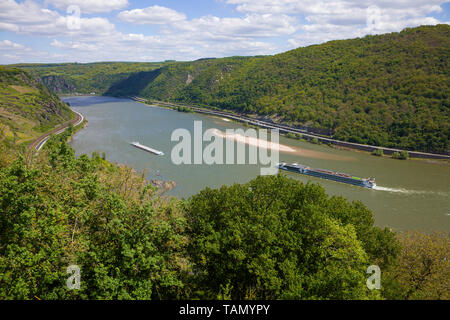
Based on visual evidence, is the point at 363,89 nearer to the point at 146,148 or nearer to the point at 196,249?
the point at 146,148

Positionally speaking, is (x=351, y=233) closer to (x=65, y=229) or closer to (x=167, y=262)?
(x=167, y=262)

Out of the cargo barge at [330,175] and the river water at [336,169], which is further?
the cargo barge at [330,175]

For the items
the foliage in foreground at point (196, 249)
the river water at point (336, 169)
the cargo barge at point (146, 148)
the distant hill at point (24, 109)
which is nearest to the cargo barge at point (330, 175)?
the river water at point (336, 169)

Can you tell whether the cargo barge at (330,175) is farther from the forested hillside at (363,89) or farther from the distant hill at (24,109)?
the distant hill at (24,109)

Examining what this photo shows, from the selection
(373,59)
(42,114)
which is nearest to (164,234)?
(42,114)

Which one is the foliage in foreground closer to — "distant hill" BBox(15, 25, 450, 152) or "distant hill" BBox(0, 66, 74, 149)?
"distant hill" BBox(15, 25, 450, 152)

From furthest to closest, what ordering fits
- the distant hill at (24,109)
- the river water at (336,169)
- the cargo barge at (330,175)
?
1. the distant hill at (24,109)
2. the cargo barge at (330,175)
3. the river water at (336,169)

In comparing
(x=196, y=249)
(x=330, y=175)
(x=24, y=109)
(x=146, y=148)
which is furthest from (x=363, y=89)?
(x=24, y=109)
